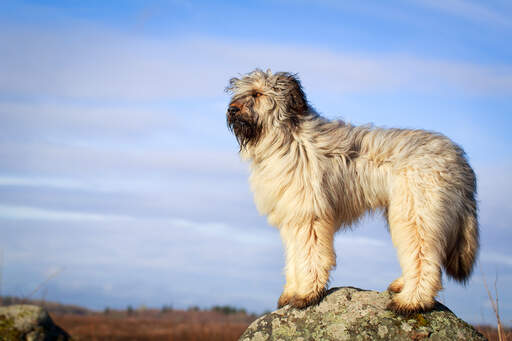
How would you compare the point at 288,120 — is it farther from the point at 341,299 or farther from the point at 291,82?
the point at 341,299

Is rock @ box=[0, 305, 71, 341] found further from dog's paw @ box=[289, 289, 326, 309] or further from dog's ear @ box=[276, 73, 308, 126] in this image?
dog's ear @ box=[276, 73, 308, 126]

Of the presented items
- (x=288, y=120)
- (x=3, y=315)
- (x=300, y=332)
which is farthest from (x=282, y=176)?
(x=3, y=315)

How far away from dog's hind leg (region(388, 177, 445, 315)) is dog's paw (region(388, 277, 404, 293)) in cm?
24

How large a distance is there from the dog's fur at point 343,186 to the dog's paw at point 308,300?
12 mm

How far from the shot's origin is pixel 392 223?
20.1ft

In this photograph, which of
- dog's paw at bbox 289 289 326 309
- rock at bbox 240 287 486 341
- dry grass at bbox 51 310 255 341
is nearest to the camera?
rock at bbox 240 287 486 341

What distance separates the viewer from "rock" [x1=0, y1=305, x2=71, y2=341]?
841 cm

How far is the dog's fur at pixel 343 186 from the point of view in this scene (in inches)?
230

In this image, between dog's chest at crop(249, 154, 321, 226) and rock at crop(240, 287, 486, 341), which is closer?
rock at crop(240, 287, 486, 341)

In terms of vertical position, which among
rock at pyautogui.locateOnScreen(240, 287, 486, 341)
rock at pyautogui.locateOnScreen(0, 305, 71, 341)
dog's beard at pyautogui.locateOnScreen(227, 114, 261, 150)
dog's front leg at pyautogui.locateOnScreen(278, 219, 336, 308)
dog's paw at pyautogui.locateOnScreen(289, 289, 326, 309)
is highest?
dog's beard at pyautogui.locateOnScreen(227, 114, 261, 150)

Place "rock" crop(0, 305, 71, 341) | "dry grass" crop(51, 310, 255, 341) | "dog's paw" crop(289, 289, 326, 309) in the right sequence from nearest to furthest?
"dog's paw" crop(289, 289, 326, 309), "rock" crop(0, 305, 71, 341), "dry grass" crop(51, 310, 255, 341)

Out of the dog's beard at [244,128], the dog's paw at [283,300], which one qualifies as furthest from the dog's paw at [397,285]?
the dog's beard at [244,128]

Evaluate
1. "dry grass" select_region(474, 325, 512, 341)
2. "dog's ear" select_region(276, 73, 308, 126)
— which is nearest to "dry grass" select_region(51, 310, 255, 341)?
"dry grass" select_region(474, 325, 512, 341)

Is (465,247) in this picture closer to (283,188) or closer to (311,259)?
(311,259)
